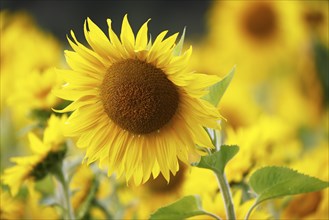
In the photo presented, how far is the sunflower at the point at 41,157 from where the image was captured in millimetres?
Answer: 1439

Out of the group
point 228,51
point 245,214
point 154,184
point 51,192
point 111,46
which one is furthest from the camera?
point 228,51

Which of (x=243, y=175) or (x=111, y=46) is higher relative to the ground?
(x=111, y=46)

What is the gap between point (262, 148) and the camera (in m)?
1.57

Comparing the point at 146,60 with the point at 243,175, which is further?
the point at 243,175

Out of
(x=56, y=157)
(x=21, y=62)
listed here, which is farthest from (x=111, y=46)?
(x=21, y=62)

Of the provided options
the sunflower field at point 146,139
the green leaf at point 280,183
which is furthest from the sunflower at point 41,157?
the green leaf at point 280,183

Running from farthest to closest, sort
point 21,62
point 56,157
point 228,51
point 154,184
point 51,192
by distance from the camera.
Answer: point 228,51 < point 21,62 < point 154,184 < point 51,192 < point 56,157

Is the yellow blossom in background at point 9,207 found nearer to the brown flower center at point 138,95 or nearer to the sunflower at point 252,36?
the brown flower center at point 138,95

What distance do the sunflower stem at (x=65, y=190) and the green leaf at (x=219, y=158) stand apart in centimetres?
31

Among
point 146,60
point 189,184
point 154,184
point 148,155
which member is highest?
point 146,60

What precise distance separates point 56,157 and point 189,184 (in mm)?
205

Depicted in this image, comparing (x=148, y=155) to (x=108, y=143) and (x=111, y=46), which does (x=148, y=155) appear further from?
(x=111, y=46)

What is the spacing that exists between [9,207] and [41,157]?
3.5 inches

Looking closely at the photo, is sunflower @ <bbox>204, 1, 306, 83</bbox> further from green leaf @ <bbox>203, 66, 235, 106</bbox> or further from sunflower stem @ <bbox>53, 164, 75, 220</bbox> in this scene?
green leaf @ <bbox>203, 66, 235, 106</bbox>
